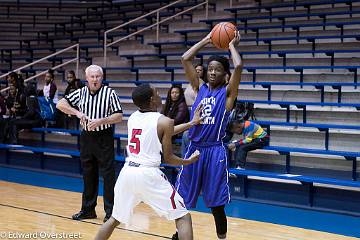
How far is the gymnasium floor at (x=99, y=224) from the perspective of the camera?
5.96m

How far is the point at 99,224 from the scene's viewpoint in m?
6.37

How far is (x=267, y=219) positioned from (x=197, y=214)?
0.78 m

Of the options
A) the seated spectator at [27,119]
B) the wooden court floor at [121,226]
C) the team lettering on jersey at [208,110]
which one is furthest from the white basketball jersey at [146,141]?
the seated spectator at [27,119]

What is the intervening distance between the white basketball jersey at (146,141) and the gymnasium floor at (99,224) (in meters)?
1.77

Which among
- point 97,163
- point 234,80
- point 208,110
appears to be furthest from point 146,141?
point 97,163

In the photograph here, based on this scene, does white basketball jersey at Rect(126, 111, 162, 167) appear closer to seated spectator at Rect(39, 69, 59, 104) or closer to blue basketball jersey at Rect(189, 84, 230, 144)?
blue basketball jersey at Rect(189, 84, 230, 144)

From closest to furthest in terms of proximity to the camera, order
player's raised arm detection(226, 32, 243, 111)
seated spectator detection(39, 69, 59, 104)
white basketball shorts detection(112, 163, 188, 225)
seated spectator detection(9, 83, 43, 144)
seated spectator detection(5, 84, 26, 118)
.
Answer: white basketball shorts detection(112, 163, 188, 225)
player's raised arm detection(226, 32, 243, 111)
seated spectator detection(9, 83, 43, 144)
seated spectator detection(5, 84, 26, 118)
seated spectator detection(39, 69, 59, 104)

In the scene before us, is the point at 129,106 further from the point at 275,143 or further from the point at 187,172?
the point at 187,172

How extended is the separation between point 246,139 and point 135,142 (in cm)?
417

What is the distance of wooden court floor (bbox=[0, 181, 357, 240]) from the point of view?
19.5 feet

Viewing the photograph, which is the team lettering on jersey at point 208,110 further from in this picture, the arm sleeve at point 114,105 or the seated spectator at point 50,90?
the seated spectator at point 50,90

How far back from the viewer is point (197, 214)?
7121 mm

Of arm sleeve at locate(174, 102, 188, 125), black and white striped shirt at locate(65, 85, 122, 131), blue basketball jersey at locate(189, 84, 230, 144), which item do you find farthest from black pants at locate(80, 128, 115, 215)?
arm sleeve at locate(174, 102, 188, 125)

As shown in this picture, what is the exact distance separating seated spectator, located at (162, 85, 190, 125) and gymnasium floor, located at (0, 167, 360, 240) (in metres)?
→ 1.75
